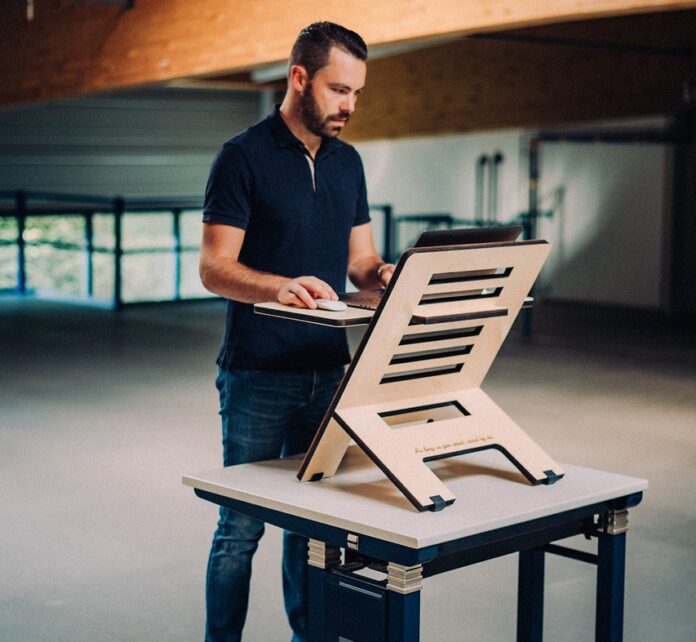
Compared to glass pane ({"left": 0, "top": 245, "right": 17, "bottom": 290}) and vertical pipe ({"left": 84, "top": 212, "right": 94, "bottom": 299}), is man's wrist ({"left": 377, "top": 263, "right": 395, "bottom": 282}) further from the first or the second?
glass pane ({"left": 0, "top": 245, "right": 17, "bottom": 290})

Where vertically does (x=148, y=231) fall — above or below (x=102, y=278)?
above

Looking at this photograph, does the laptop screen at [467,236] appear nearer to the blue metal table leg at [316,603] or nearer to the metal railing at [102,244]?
the blue metal table leg at [316,603]

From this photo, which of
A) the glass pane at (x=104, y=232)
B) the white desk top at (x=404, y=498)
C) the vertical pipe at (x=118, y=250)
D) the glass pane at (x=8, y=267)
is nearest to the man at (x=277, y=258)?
the white desk top at (x=404, y=498)

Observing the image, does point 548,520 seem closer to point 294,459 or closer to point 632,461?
point 294,459

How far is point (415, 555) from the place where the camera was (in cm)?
206

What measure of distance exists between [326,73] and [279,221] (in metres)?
0.36

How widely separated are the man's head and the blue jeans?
0.59 meters

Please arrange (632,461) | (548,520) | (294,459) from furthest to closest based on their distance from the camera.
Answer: (632,461), (294,459), (548,520)

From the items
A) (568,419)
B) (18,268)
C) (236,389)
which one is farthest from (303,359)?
(18,268)

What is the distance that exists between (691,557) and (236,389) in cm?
234

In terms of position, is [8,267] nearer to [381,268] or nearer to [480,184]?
[480,184]

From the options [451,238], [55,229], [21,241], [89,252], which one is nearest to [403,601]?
[451,238]

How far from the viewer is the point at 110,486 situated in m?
5.29

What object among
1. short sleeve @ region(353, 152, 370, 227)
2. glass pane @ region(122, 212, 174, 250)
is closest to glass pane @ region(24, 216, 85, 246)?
glass pane @ region(122, 212, 174, 250)
